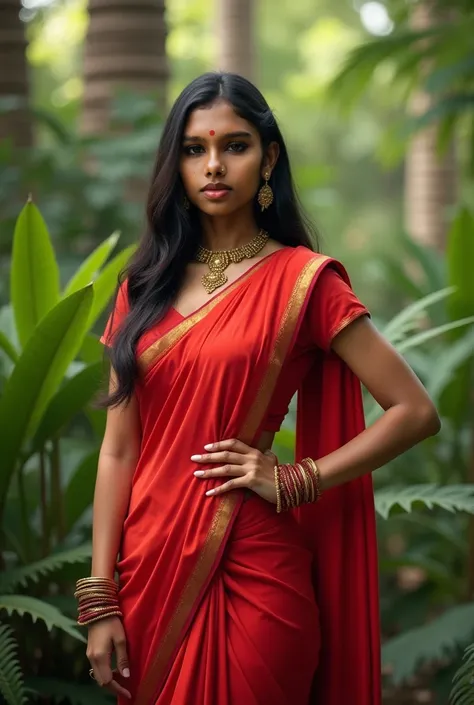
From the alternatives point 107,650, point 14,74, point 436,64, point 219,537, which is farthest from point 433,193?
point 107,650

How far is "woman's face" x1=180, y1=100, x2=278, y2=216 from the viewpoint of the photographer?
223 centimetres

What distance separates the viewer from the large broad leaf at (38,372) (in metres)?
2.73

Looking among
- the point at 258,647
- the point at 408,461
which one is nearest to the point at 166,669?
the point at 258,647

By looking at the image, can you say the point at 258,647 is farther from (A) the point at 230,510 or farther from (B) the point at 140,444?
(B) the point at 140,444

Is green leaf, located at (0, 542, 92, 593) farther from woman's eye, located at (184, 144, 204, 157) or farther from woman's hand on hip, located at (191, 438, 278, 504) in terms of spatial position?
woman's eye, located at (184, 144, 204, 157)

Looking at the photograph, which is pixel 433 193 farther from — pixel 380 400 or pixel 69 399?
pixel 380 400

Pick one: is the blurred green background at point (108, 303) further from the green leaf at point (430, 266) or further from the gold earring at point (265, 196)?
the gold earring at point (265, 196)

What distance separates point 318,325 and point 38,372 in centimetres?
94

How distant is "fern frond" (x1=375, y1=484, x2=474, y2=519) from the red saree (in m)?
0.66

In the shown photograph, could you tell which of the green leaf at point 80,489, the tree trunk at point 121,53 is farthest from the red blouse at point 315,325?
the tree trunk at point 121,53

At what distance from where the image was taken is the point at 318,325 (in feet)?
7.30

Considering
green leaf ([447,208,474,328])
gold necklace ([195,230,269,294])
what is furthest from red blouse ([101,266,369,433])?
green leaf ([447,208,474,328])

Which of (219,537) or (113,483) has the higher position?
(113,483)

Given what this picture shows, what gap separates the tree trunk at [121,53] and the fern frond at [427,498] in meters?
3.08
